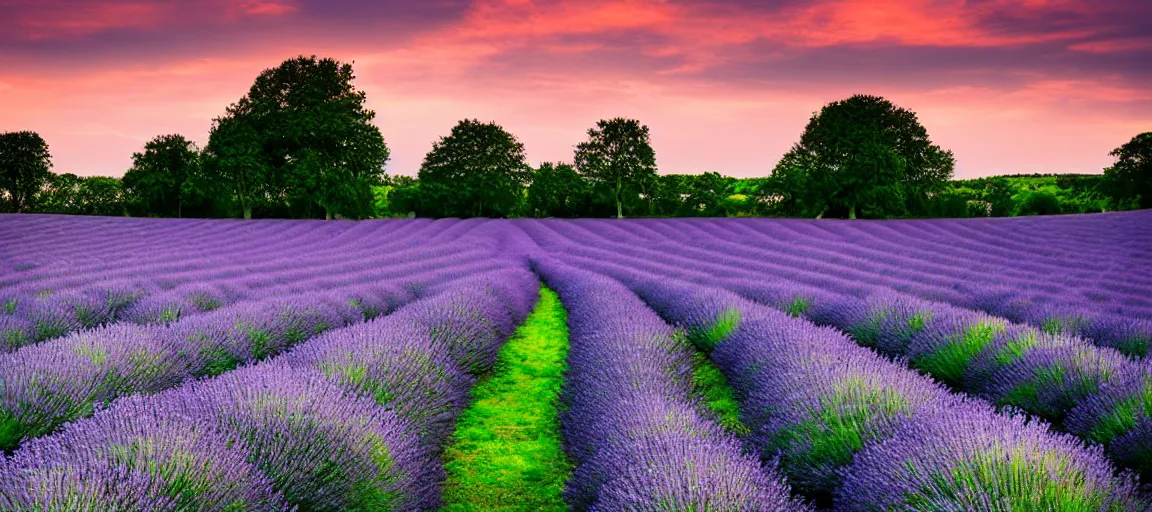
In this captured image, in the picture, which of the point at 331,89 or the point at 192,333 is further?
the point at 331,89

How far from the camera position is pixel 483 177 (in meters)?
30.0

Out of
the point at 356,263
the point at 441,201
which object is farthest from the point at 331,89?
the point at 356,263

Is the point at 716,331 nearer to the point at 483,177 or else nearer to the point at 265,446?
the point at 265,446

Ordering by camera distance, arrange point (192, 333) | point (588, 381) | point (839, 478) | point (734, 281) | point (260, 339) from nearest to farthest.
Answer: point (839, 478) < point (588, 381) < point (192, 333) < point (260, 339) < point (734, 281)

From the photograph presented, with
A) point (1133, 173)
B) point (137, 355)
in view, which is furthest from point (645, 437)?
point (1133, 173)

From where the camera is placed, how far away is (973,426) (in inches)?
82.6

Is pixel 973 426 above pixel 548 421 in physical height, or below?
above

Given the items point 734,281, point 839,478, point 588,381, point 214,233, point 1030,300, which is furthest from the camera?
point 214,233

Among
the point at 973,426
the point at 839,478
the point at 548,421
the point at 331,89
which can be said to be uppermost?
the point at 331,89

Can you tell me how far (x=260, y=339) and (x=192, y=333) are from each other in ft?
1.48

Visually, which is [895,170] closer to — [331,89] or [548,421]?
[331,89]

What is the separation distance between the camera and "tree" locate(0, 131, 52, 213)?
34.0m

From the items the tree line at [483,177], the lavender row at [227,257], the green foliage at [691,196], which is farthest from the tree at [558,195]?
the lavender row at [227,257]

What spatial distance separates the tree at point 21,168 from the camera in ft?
111
